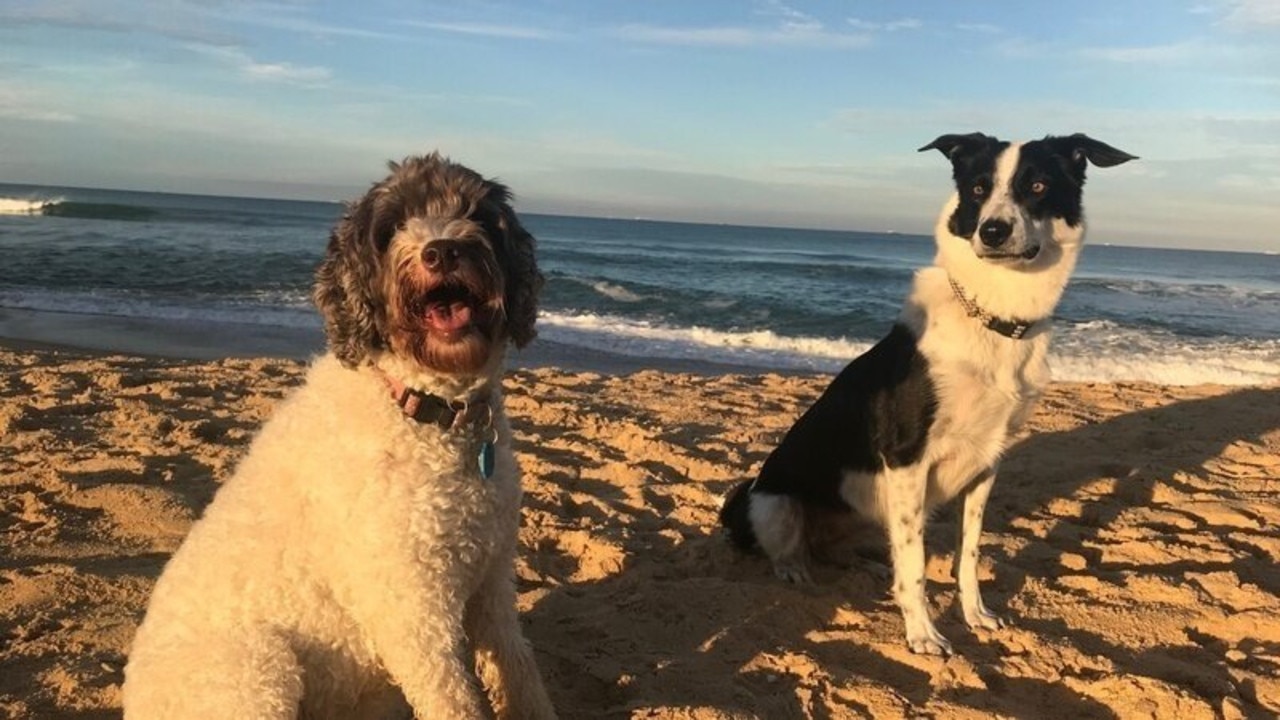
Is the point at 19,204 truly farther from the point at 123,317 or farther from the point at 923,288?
the point at 923,288

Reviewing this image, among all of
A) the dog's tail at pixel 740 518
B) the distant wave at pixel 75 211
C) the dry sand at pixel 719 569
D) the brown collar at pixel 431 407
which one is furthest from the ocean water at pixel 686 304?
the distant wave at pixel 75 211

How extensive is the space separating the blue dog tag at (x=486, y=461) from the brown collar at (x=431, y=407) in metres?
Answer: 0.08

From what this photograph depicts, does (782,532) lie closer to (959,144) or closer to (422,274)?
(959,144)

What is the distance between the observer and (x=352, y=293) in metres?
2.67

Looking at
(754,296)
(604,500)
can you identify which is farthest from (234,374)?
(754,296)

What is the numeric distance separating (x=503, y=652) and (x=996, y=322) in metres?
2.59

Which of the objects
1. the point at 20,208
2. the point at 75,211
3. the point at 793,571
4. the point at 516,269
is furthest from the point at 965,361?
the point at 20,208

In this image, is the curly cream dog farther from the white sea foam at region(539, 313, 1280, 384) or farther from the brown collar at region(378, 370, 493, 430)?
the white sea foam at region(539, 313, 1280, 384)

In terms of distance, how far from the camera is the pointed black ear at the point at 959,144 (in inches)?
176

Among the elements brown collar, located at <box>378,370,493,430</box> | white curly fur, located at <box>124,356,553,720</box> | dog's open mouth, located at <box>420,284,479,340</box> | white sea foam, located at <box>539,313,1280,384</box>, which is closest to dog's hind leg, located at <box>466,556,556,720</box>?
white curly fur, located at <box>124,356,553,720</box>

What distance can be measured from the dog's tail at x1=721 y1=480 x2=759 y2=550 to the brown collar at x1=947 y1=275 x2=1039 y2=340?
147cm

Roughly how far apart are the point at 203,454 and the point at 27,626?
7.80 feet

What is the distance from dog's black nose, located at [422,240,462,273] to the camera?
103 inches

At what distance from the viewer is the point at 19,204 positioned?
45500 mm
